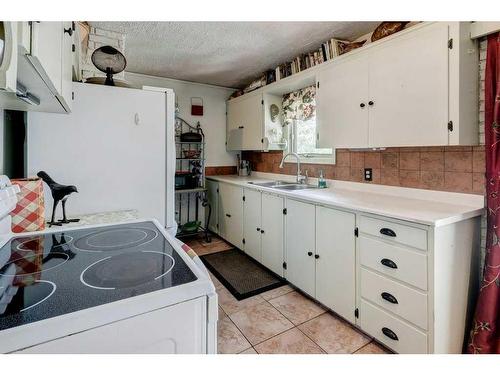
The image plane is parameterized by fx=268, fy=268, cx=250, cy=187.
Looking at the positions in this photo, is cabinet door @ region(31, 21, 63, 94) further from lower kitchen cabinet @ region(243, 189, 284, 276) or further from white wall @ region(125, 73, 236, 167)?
white wall @ region(125, 73, 236, 167)

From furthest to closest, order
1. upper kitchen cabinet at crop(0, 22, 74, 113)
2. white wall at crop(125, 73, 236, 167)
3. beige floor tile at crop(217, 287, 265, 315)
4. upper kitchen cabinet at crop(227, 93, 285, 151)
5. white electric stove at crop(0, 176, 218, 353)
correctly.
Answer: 1. white wall at crop(125, 73, 236, 167)
2. upper kitchen cabinet at crop(227, 93, 285, 151)
3. beige floor tile at crop(217, 287, 265, 315)
4. upper kitchen cabinet at crop(0, 22, 74, 113)
5. white electric stove at crop(0, 176, 218, 353)

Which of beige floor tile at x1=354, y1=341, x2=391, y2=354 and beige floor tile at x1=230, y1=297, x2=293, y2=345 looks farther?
beige floor tile at x1=230, y1=297, x2=293, y2=345

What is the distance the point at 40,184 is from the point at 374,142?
6.86 feet

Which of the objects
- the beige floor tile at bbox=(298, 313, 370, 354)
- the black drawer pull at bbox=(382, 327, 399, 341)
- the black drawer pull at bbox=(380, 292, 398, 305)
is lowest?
the beige floor tile at bbox=(298, 313, 370, 354)

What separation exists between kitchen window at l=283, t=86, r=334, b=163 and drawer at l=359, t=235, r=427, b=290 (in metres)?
1.27

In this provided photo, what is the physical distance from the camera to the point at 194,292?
66 cm

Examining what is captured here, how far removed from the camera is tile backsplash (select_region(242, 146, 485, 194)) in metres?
1.73

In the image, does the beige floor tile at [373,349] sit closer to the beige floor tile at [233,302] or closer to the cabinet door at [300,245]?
the cabinet door at [300,245]

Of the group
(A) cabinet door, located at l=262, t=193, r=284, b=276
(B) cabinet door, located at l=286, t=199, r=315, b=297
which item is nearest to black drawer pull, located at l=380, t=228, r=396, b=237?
(B) cabinet door, located at l=286, t=199, r=315, b=297

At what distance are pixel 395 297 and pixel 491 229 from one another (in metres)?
0.64

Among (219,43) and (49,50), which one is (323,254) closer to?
(49,50)

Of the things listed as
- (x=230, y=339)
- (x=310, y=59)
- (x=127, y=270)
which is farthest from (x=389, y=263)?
(x=310, y=59)

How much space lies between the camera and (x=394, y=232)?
5.04ft

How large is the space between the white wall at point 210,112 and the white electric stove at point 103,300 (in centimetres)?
315
